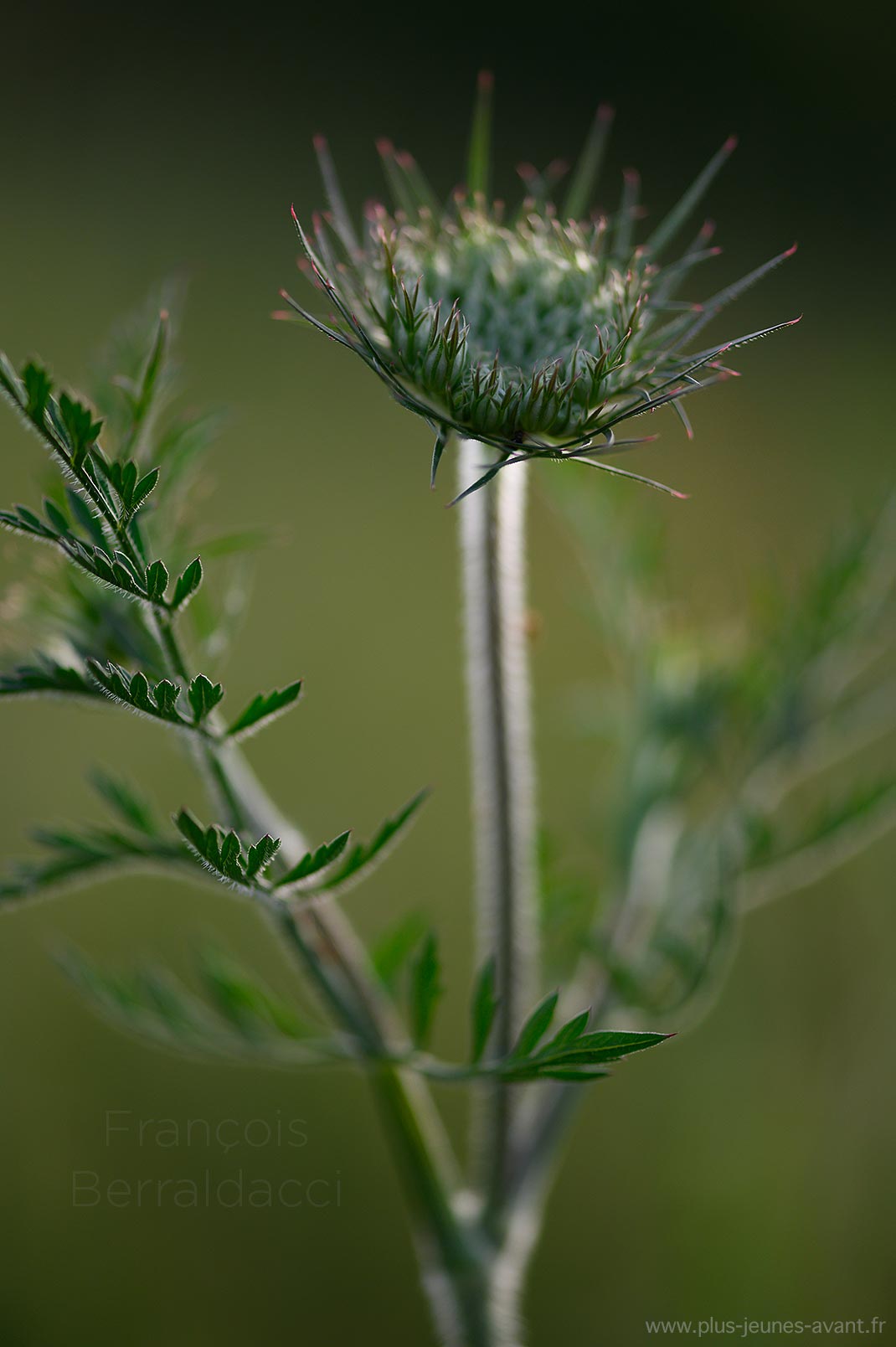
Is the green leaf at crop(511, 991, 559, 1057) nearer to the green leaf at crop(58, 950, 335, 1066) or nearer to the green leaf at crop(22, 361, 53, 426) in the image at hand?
the green leaf at crop(58, 950, 335, 1066)

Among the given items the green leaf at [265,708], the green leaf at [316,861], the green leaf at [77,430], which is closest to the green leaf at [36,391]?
the green leaf at [77,430]

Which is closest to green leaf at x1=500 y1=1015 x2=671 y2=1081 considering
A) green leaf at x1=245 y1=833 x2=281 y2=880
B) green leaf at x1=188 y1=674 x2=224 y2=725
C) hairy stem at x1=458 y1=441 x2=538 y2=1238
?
hairy stem at x1=458 y1=441 x2=538 y2=1238

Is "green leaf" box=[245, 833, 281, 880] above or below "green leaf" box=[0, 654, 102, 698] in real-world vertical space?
below

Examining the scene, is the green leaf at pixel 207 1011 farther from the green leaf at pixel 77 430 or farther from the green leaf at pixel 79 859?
the green leaf at pixel 77 430

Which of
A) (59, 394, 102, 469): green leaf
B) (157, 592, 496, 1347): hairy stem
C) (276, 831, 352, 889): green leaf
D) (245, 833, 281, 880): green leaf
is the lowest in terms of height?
(157, 592, 496, 1347): hairy stem

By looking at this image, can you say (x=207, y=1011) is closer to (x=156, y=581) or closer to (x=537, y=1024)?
(x=537, y=1024)

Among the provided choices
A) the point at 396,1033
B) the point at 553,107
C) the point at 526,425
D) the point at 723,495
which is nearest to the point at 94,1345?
the point at 396,1033

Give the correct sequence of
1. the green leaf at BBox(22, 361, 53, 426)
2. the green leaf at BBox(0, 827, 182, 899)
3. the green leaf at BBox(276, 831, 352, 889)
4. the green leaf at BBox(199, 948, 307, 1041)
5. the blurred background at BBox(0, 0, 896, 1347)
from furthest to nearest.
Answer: the blurred background at BBox(0, 0, 896, 1347), the green leaf at BBox(199, 948, 307, 1041), the green leaf at BBox(0, 827, 182, 899), the green leaf at BBox(276, 831, 352, 889), the green leaf at BBox(22, 361, 53, 426)
